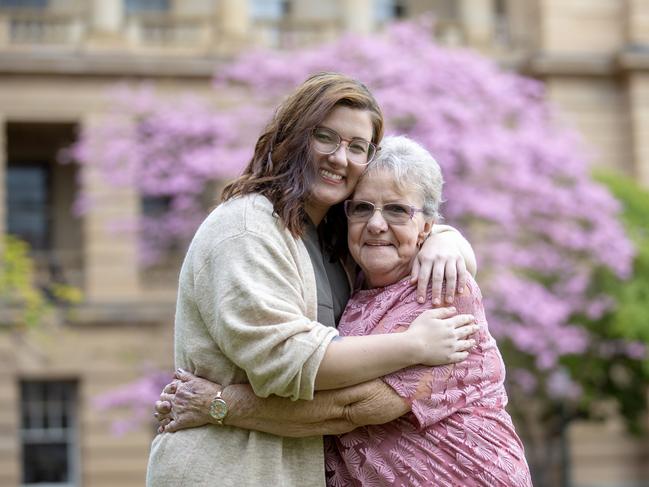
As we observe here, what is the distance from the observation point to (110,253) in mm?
25188

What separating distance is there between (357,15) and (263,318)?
23134 millimetres

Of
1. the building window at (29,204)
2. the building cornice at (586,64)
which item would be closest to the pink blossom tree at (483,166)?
the building cornice at (586,64)

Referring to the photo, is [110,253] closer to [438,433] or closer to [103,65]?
[103,65]

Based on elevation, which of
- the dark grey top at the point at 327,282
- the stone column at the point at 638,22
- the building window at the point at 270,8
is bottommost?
the dark grey top at the point at 327,282

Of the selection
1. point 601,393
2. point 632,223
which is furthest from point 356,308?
point 601,393

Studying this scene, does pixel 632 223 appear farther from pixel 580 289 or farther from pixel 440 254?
pixel 440 254

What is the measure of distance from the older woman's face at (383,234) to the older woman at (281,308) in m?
0.08

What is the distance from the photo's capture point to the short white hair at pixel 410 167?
15.5 ft

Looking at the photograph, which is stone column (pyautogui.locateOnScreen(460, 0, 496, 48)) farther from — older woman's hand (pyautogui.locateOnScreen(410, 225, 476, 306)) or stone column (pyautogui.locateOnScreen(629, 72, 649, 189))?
older woman's hand (pyautogui.locateOnScreen(410, 225, 476, 306))

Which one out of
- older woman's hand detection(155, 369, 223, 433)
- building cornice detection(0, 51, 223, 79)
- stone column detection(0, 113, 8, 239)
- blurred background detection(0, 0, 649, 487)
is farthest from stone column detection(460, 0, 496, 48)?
older woman's hand detection(155, 369, 223, 433)

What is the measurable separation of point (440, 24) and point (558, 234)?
823cm

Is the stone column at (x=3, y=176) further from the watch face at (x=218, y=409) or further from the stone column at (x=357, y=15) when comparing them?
the watch face at (x=218, y=409)

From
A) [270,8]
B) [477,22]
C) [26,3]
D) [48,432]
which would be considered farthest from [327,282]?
[270,8]

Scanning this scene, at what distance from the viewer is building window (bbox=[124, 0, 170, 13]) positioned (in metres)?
27.3
